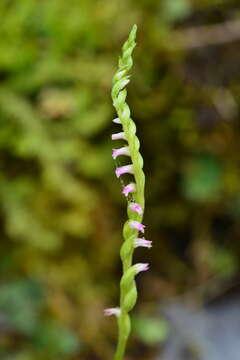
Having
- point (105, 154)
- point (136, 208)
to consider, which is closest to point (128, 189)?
point (136, 208)

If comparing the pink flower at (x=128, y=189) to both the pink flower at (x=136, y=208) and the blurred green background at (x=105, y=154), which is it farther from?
the blurred green background at (x=105, y=154)

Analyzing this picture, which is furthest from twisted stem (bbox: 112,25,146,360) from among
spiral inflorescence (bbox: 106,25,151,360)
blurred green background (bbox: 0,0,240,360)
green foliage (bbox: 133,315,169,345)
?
green foliage (bbox: 133,315,169,345)

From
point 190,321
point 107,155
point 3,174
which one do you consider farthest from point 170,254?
point 3,174

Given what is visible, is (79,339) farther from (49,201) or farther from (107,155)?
(107,155)

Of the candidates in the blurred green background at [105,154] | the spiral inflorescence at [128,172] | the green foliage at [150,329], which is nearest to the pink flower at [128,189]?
the spiral inflorescence at [128,172]

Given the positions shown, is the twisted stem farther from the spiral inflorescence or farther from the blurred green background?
the blurred green background
